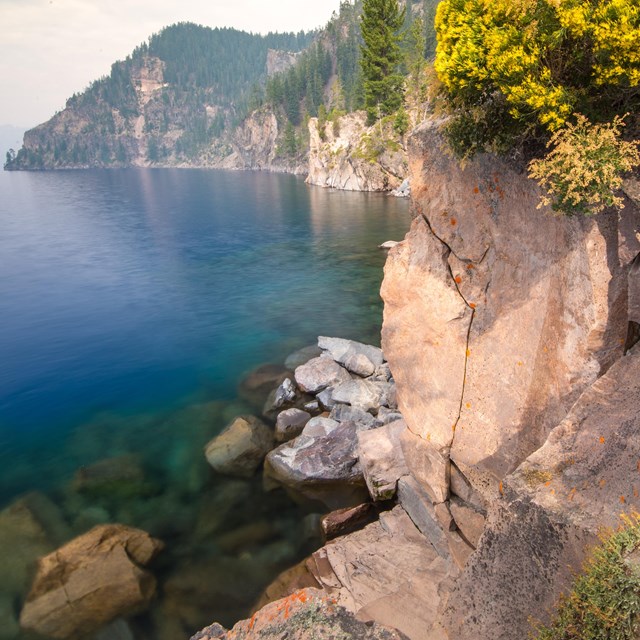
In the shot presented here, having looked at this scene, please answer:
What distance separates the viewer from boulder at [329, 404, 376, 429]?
1770 centimetres

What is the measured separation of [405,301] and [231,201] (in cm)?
9180

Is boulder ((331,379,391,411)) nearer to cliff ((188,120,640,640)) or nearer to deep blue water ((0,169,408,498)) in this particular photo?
cliff ((188,120,640,640))

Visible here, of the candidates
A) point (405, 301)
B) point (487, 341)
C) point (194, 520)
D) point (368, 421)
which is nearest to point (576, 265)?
point (487, 341)

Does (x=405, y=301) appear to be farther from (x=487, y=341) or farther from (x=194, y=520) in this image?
(x=194, y=520)

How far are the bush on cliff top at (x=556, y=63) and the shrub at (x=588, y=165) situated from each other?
0.9 inches

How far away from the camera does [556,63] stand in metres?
7.76

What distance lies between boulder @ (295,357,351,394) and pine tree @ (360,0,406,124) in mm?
82490

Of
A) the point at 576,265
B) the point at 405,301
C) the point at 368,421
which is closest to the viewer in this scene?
the point at 576,265

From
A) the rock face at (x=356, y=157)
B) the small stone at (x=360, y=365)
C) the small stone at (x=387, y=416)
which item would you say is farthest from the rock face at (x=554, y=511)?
the rock face at (x=356, y=157)

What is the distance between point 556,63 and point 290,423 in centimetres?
1530

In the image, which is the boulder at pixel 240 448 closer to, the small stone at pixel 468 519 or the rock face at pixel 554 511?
the small stone at pixel 468 519

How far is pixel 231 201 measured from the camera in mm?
97438

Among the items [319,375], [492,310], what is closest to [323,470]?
[319,375]

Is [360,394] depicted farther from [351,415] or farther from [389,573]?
[389,573]
